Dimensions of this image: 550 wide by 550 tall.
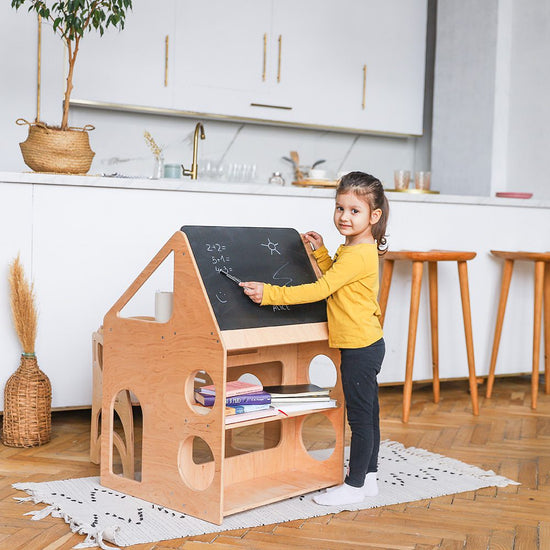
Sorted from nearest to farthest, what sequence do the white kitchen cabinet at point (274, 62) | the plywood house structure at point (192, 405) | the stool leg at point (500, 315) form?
1. the plywood house structure at point (192, 405)
2. the stool leg at point (500, 315)
3. the white kitchen cabinet at point (274, 62)

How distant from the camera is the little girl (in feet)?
8.34

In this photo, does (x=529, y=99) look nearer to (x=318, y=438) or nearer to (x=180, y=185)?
(x=180, y=185)

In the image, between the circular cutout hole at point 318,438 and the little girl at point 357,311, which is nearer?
the little girl at point 357,311

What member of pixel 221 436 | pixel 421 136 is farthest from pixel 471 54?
pixel 221 436

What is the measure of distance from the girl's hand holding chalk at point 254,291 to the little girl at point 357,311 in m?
0.17

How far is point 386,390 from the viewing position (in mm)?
4305

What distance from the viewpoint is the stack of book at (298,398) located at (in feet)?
8.27

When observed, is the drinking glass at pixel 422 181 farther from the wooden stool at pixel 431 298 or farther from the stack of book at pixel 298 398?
the stack of book at pixel 298 398

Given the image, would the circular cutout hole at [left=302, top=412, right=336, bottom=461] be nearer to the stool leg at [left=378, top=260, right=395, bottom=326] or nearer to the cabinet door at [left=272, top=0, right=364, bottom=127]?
the stool leg at [left=378, top=260, right=395, bottom=326]

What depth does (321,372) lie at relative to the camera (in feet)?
12.7

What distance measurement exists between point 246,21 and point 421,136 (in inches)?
66.3

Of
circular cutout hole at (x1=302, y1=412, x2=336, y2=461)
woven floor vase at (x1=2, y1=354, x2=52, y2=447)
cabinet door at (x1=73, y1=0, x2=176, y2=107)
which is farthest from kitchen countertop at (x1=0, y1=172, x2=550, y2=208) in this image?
cabinet door at (x1=73, y1=0, x2=176, y2=107)

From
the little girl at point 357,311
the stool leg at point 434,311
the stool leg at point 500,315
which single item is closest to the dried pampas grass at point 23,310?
the little girl at point 357,311

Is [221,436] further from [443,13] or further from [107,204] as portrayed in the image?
[443,13]
